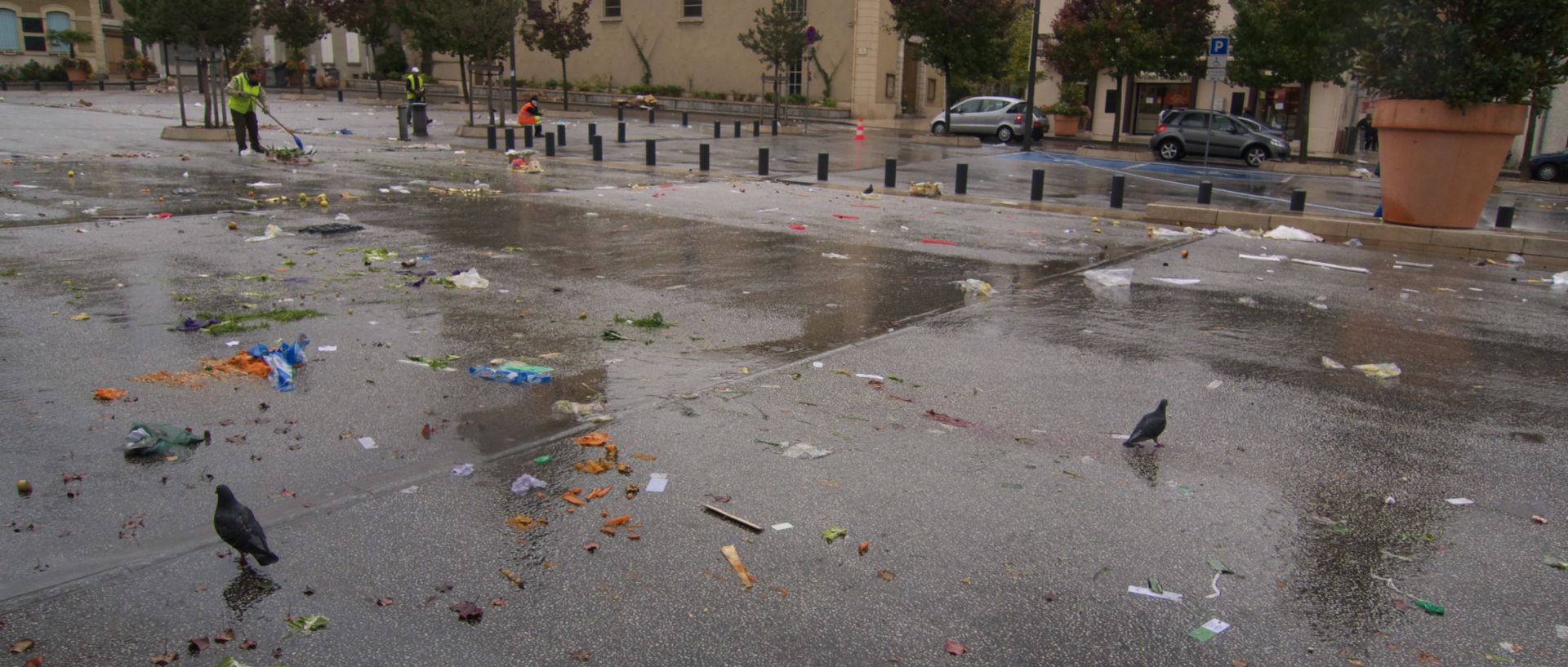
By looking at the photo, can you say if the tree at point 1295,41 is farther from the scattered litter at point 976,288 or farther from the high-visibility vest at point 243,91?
the high-visibility vest at point 243,91

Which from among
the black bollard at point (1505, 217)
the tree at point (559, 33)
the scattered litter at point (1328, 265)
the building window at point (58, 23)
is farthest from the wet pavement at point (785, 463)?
the building window at point (58, 23)

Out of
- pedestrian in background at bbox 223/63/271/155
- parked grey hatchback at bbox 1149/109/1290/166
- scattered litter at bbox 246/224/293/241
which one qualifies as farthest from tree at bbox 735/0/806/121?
scattered litter at bbox 246/224/293/241

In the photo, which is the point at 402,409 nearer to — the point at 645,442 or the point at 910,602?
the point at 645,442

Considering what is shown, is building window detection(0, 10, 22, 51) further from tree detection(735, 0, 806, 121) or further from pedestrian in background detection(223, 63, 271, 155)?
pedestrian in background detection(223, 63, 271, 155)

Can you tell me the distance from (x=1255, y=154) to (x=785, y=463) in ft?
92.7

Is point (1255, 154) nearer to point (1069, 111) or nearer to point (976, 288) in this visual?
point (1069, 111)

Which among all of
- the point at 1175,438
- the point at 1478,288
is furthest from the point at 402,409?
the point at 1478,288

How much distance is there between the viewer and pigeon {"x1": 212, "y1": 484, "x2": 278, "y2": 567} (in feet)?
11.3

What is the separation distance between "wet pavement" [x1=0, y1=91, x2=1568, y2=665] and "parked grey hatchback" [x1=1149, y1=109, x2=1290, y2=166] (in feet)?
67.6

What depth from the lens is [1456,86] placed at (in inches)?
472

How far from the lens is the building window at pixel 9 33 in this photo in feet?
162

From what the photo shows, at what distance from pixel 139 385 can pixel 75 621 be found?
2694mm

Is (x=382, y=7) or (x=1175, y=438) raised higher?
(x=382, y=7)

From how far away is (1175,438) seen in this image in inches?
205
